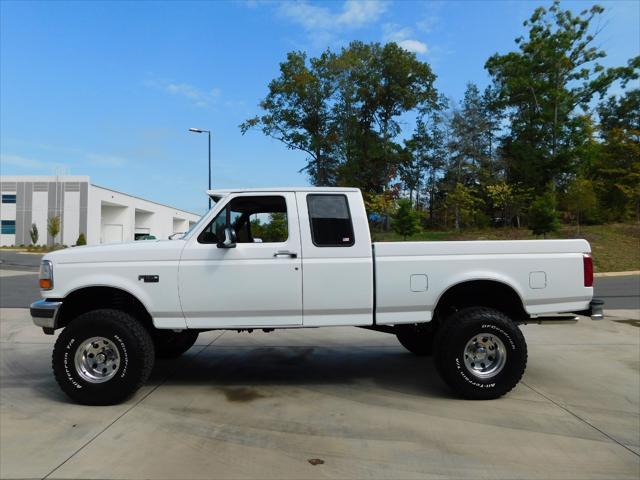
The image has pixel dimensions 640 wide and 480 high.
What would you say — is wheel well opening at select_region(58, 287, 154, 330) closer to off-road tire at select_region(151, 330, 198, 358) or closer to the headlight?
the headlight

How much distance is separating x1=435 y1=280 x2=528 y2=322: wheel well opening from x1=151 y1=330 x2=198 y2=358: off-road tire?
3.11 metres

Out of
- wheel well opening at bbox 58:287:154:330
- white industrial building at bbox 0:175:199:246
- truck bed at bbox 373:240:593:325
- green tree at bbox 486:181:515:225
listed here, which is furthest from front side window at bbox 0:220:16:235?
truck bed at bbox 373:240:593:325

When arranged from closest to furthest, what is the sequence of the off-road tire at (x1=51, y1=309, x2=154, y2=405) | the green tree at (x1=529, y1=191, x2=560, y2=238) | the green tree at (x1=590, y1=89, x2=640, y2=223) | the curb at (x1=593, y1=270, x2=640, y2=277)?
the off-road tire at (x1=51, y1=309, x2=154, y2=405), the curb at (x1=593, y1=270, x2=640, y2=277), the green tree at (x1=529, y1=191, x2=560, y2=238), the green tree at (x1=590, y1=89, x2=640, y2=223)

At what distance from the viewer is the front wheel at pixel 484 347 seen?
190 inches

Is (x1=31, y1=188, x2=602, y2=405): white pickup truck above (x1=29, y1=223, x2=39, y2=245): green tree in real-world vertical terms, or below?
below

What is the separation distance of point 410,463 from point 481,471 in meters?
0.49

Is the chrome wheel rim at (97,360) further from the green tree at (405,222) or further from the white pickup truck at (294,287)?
the green tree at (405,222)

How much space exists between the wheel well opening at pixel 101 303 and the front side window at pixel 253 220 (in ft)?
3.56

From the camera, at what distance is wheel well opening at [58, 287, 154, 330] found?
5039 mm

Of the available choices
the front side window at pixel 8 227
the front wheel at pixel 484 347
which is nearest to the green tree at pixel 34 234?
the front side window at pixel 8 227

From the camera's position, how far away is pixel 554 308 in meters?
5.09

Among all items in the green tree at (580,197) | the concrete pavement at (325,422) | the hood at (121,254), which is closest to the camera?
the concrete pavement at (325,422)

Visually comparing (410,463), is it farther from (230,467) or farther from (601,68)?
(601,68)

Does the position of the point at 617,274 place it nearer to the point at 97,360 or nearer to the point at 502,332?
the point at 502,332
